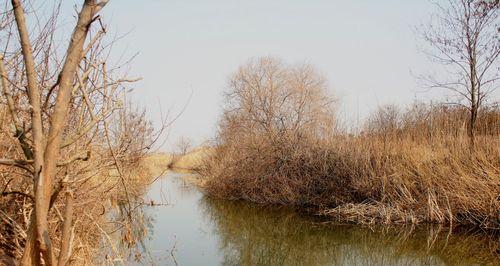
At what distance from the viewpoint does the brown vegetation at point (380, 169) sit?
10.7 metres

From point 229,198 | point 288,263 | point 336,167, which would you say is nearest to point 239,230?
point 288,263

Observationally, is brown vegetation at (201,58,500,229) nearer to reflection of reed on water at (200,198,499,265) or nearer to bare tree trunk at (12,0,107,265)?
reflection of reed on water at (200,198,499,265)

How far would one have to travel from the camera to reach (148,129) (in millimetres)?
6234

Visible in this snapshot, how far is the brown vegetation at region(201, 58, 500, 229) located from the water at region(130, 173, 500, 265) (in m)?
0.90

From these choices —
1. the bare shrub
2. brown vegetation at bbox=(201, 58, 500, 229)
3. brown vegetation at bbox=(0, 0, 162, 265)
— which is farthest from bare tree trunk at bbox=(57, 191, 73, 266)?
the bare shrub

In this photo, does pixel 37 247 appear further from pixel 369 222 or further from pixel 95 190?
pixel 369 222

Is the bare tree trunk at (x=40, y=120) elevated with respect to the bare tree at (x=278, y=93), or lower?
lower

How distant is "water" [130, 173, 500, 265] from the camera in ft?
26.8

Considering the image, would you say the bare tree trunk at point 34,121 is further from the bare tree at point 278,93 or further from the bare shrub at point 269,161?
the bare tree at point 278,93

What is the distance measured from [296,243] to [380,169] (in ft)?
14.1

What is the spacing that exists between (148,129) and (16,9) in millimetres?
3785

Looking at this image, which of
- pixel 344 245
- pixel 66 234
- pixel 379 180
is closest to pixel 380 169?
pixel 379 180

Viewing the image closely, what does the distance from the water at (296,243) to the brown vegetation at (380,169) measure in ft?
2.96

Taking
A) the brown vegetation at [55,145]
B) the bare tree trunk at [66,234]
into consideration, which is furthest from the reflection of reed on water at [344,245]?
the bare tree trunk at [66,234]
